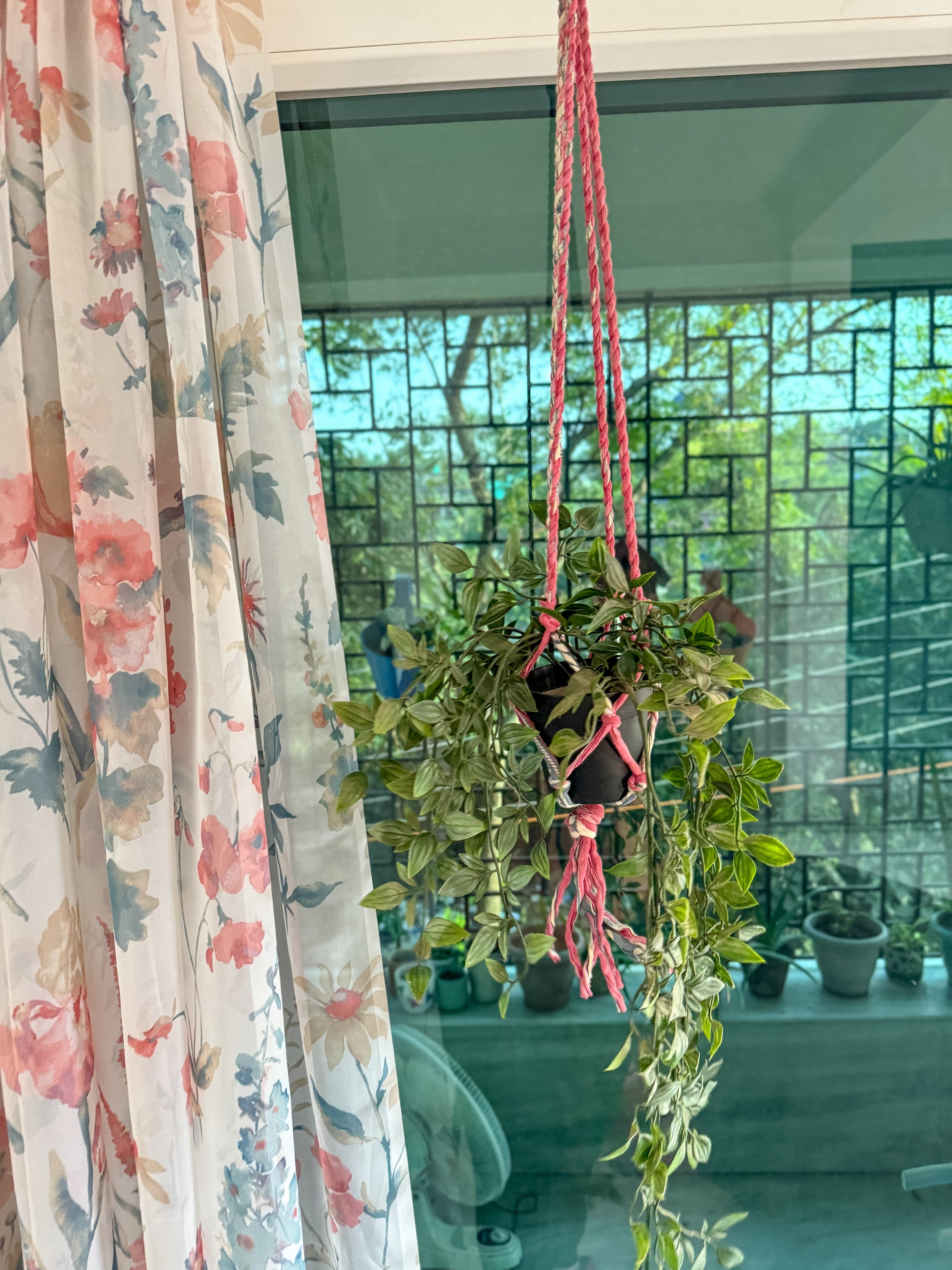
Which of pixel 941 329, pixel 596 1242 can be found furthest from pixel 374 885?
pixel 941 329

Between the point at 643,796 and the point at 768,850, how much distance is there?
134 millimetres

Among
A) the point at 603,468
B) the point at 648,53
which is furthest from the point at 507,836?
the point at 648,53

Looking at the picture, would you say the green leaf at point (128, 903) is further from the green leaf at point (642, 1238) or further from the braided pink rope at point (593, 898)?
the green leaf at point (642, 1238)

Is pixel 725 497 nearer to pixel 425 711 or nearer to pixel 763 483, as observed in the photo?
pixel 763 483

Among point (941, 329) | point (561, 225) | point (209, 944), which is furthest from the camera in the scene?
point (941, 329)

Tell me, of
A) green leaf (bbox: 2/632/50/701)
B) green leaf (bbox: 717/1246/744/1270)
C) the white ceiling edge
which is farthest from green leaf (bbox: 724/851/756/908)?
the white ceiling edge

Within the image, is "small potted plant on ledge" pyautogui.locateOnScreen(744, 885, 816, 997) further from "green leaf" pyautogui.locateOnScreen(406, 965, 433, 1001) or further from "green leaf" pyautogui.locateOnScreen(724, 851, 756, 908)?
"green leaf" pyautogui.locateOnScreen(406, 965, 433, 1001)

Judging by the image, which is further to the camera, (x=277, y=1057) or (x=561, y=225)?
(x=277, y=1057)

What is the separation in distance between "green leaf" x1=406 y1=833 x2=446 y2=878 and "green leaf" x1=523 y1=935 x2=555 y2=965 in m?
0.13

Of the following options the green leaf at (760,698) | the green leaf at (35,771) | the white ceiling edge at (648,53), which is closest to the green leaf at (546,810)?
the green leaf at (760,698)

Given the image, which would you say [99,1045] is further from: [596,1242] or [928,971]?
[928,971]

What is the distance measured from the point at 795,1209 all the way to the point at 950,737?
748 mm

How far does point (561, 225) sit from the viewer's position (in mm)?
731

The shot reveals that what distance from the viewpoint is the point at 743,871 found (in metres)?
0.80
